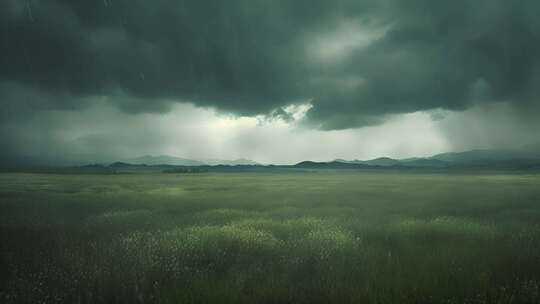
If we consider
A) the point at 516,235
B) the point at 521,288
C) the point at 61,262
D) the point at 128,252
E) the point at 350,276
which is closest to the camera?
the point at 521,288

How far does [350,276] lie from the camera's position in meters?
6.86

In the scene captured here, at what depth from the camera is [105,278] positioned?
645 centimetres

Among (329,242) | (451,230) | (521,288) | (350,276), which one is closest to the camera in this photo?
(521,288)

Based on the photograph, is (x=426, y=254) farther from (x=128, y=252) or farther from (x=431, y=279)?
(x=128, y=252)

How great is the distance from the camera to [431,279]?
6504 millimetres

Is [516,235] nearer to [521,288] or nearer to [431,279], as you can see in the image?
[521,288]

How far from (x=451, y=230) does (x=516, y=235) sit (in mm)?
2168

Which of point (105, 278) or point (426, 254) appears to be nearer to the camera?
point (105, 278)

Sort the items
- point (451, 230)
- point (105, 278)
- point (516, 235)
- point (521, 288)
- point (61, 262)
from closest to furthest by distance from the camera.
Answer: point (521, 288), point (105, 278), point (61, 262), point (516, 235), point (451, 230)

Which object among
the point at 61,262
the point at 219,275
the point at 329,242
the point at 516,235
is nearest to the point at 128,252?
the point at 61,262

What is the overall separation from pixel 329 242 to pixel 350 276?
8.34 feet

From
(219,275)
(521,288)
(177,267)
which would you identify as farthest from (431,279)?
(177,267)

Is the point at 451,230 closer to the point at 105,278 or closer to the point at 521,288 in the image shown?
the point at 521,288

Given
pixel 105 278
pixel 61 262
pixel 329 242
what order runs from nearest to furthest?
pixel 105 278
pixel 61 262
pixel 329 242
